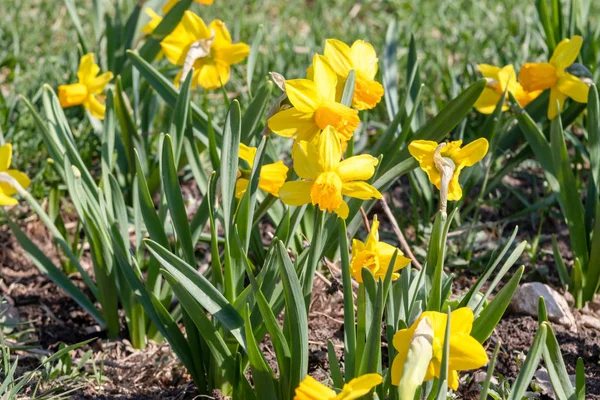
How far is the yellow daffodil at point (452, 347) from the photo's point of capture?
1.35 metres

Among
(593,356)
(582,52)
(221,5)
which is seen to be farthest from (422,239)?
(221,5)

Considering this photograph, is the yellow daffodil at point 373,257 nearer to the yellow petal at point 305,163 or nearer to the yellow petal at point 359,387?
the yellow petal at point 305,163

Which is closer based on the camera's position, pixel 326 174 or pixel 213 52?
pixel 326 174

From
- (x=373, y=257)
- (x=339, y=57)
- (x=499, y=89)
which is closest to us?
(x=373, y=257)

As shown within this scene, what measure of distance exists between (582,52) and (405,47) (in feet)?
3.82

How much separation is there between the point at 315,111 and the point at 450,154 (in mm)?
315

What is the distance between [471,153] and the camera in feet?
5.52

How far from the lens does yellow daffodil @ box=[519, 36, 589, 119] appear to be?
89.5 inches

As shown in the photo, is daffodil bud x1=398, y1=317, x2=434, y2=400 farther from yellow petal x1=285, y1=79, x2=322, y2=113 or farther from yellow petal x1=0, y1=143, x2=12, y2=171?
yellow petal x1=0, y1=143, x2=12, y2=171

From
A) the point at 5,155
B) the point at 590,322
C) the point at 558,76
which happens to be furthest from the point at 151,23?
the point at 590,322

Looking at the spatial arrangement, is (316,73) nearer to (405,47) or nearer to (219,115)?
(219,115)

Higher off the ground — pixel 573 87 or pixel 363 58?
pixel 363 58

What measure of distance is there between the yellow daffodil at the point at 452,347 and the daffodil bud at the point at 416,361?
0.09 feet

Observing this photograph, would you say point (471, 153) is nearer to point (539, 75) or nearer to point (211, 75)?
point (539, 75)
